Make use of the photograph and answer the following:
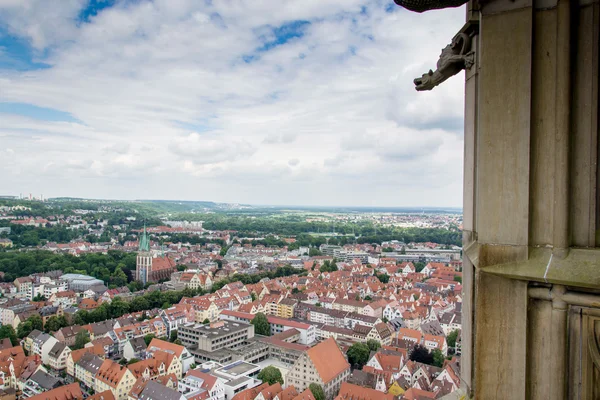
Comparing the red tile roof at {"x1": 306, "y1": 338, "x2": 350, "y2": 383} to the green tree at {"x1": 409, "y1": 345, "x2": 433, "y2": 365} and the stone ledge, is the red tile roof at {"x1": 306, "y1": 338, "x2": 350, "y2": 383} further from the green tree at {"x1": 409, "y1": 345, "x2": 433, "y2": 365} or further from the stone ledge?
the stone ledge

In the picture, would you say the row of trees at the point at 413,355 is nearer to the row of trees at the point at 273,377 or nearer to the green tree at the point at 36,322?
the row of trees at the point at 273,377

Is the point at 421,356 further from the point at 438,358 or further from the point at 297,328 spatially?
the point at 297,328

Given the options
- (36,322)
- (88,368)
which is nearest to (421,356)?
(88,368)

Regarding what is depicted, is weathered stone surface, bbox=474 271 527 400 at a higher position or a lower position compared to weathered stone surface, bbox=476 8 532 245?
lower

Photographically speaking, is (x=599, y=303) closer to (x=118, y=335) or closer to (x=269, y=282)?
(x=118, y=335)

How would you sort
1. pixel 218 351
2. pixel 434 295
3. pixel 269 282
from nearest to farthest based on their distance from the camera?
pixel 218 351 → pixel 434 295 → pixel 269 282

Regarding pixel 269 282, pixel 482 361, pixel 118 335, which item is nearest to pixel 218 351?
pixel 118 335

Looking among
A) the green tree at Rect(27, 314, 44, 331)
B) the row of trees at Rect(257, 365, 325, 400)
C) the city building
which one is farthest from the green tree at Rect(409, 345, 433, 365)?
→ the city building
